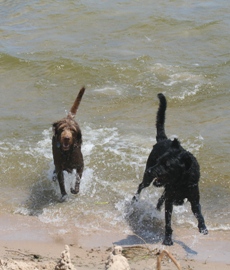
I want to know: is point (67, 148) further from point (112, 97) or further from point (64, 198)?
point (112, 97)

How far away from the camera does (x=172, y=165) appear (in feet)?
20.9

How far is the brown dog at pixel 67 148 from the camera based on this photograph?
7.41 meters

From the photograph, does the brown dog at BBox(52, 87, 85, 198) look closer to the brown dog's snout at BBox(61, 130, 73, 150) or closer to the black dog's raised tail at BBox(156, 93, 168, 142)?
the brown dog's snout at BBox(61, 130, 73, 150)

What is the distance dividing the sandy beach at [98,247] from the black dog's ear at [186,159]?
0.94 m

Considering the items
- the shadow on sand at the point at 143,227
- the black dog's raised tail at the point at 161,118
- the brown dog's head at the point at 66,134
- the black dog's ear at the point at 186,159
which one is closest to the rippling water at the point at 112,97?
the shadow on sand at the point at 143,227

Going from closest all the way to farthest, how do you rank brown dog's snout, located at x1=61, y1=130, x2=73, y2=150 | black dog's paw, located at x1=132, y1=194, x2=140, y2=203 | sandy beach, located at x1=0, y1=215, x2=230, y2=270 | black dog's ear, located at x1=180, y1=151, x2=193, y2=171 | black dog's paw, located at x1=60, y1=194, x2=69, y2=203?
sandy beach, located at x1=0, y1=215, x2=230, y2=270, black dog's ear, located at x1=180, y1=151, x2=193, y2=171, brown dog's snout, located at x1=61, y1=130, x2=73, y2=150, black dog's paw, located at x1=132, y1=194, x2=140, y2=203, black dog's paw, located at x1=60, y1=194, x2=69, y2=203

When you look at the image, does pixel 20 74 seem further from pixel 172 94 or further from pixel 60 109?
pixel 172 94

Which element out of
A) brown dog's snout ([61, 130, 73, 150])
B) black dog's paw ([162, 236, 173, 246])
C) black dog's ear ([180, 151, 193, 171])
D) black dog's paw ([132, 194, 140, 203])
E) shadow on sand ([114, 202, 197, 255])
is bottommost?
shadow on sand ([114, 202, 197, 255])

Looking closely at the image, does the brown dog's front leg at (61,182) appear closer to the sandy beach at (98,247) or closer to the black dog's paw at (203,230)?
the sandy beach at (98,247)

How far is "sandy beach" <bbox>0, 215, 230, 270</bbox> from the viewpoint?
5641 millimetres

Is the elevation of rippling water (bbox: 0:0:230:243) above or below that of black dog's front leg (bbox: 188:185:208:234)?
below

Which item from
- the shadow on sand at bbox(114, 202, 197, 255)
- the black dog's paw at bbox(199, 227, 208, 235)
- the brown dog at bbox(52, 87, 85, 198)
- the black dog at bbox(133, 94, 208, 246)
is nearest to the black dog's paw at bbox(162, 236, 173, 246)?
the black dog at bbox(133, 94, 208, 246)

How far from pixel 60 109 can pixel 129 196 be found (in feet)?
11.8

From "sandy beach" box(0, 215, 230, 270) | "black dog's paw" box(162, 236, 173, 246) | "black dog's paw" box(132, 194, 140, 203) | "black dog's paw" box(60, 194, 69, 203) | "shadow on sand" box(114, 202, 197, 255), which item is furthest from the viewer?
"black dog's paw" box(60, 194, 69, 203)
